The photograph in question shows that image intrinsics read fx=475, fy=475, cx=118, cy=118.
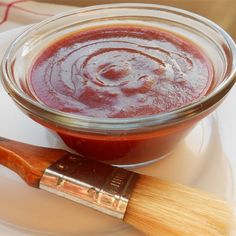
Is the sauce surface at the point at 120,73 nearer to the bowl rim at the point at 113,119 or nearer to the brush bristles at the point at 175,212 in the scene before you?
the bowl rim at the point at 113,119

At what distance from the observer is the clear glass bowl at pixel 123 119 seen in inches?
35.6

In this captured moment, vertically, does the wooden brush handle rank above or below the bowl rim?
below

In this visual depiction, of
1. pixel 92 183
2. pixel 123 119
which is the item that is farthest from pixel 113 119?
pixel 92 183

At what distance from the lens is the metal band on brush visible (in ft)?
2.82

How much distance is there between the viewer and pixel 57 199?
38.2 inches

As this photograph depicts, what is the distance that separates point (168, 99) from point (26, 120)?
40 cm

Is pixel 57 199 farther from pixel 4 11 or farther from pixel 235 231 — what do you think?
pixel 4 11

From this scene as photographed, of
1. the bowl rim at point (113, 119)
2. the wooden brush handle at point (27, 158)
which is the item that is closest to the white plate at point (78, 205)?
the wooden brush handle at point (27, 158)

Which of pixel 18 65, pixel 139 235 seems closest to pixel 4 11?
pixel 18 65

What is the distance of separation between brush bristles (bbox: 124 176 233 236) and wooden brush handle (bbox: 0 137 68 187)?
0.62 ft

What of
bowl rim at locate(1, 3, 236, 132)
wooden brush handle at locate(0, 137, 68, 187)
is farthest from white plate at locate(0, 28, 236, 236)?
bowl rim at locate(1, 3, 236, 132)

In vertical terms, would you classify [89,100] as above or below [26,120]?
above

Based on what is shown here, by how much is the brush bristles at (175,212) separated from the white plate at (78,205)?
0.20 feet

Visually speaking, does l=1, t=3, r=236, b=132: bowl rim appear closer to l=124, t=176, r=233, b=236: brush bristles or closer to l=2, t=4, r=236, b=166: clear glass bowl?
l=2, t=4, r=236, b=166: clear glass bowl
